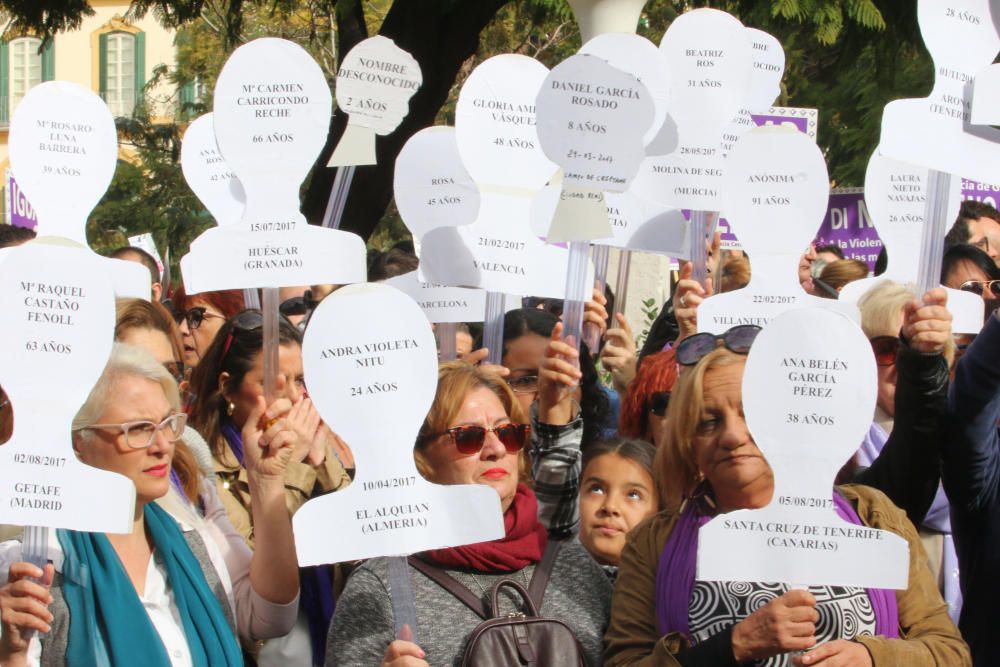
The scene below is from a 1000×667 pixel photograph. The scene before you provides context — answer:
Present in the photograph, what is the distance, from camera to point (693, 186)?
4156mm

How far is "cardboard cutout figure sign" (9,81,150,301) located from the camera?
12.7ft

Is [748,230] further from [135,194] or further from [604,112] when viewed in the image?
[135,194]

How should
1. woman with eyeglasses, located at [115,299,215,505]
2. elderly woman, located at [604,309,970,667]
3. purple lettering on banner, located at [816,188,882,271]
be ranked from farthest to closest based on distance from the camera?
purple lettering on banner, located at [816,188,882,271] < woman with eyeglasses, located at [115,299,215,505] < elderly woman, located at [604,309,970,667]

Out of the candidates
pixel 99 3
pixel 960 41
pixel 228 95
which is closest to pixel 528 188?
pixel 228 95

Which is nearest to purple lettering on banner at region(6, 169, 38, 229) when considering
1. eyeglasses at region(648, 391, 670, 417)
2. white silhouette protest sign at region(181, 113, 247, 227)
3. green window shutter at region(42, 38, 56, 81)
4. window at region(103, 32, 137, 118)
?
white silhouette protest sign at region(181, 113, 247, 227)

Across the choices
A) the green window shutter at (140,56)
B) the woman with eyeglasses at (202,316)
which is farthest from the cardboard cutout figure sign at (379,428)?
the green window shutter at (140,56)

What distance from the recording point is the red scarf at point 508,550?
3082 millimetres

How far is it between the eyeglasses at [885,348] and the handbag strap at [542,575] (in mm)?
1179

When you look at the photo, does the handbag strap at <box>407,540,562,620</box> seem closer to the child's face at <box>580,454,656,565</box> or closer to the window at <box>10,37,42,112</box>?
the child's face at <box>580,454,656,565</box>

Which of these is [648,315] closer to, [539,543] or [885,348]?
[885,348]

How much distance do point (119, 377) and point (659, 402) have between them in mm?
1462

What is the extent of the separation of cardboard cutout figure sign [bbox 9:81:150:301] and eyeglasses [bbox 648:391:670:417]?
1353 mm

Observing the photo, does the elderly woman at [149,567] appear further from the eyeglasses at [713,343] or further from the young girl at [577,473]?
the eyeglasses at [713,343]

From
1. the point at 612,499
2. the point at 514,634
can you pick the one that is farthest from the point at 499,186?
the point at 514,634
